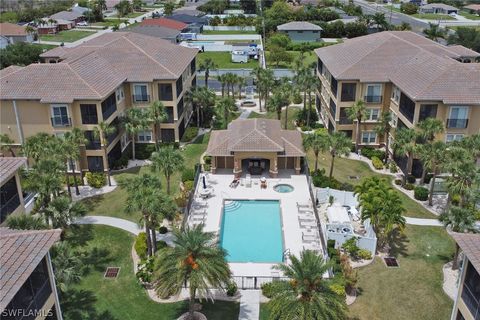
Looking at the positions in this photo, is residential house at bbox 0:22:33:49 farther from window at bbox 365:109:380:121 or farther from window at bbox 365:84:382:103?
window at bbox 365:109:380:121

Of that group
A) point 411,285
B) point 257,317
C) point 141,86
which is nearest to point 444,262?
point 411,285

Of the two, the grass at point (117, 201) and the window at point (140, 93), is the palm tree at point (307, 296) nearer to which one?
the grass at point (117, 201)

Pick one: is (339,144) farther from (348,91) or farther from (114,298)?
(114,298)

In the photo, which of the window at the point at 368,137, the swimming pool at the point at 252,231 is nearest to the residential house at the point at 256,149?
the swimming pool at the point at 252,231

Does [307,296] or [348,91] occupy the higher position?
[348,91]

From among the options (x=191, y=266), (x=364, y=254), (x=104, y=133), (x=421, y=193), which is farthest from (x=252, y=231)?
(x=104, y=133)

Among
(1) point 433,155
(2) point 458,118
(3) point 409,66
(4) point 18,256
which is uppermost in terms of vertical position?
(3) point 409,66

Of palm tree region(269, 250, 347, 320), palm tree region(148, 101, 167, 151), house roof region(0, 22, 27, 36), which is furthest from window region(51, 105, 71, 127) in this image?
house roof region(0, 22, 27, 36)
